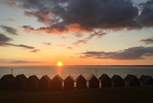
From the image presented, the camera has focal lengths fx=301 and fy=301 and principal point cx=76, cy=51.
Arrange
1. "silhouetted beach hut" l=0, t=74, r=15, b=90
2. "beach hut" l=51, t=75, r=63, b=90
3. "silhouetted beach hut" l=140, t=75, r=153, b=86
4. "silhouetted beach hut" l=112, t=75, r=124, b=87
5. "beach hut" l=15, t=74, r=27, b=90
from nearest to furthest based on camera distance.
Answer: "silhouetted beach hut" l=0, t=74, r=15, b=90 < "beach hut" l=15, t=74, r=27, b=90 < "beach hut" l=51, t=75, r=63, b=90 < "silhouetted beach hut" l=112, t=75, r=124, b=87 < "silhouetted beach hut" l=140, t=75, r=153, b=86

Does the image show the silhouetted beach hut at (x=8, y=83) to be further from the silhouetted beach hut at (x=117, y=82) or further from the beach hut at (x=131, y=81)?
the beach hut at (x=131, y=81)

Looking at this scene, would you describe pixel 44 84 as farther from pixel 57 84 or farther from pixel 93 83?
pixel 93 83

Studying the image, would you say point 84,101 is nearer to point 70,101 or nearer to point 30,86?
point 70,101

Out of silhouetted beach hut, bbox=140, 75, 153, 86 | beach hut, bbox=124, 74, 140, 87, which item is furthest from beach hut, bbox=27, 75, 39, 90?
silhouetted beach hut, bbox=140, 75, 153, 86

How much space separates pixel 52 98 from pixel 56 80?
14560 mm

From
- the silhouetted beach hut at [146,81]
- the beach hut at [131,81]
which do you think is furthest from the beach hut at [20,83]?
the silhouetted beach hut at [146,81]

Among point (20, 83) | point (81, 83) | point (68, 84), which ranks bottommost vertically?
point (68, 84)

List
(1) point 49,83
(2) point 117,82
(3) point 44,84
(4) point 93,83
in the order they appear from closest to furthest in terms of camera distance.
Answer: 1. (3) point 44,84
2. (1) point 49,83
3. (4) point 93,83
4. (2) point 117,82

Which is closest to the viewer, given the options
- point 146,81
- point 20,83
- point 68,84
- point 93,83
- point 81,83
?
point 20,83

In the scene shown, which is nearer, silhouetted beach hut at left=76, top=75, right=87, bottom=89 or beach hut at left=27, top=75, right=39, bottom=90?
beach hut at left=27, top=75, right=39, bottom=90

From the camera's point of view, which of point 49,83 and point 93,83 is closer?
point 49,83

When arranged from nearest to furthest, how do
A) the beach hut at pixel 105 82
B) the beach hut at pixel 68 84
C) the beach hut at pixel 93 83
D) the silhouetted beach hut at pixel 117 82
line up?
the beach hut at pixel 68 84
the beach hut at pixel 93 83
the beach hut at pixel 105 82
the silhouetted beach hut at pixel 117 82

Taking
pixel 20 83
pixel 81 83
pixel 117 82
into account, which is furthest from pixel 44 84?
pixel 117 82

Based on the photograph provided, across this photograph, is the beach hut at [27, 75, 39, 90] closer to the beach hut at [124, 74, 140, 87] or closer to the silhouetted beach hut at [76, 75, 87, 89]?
the silhouetted beach hut at [76, 75, 87, 89]
